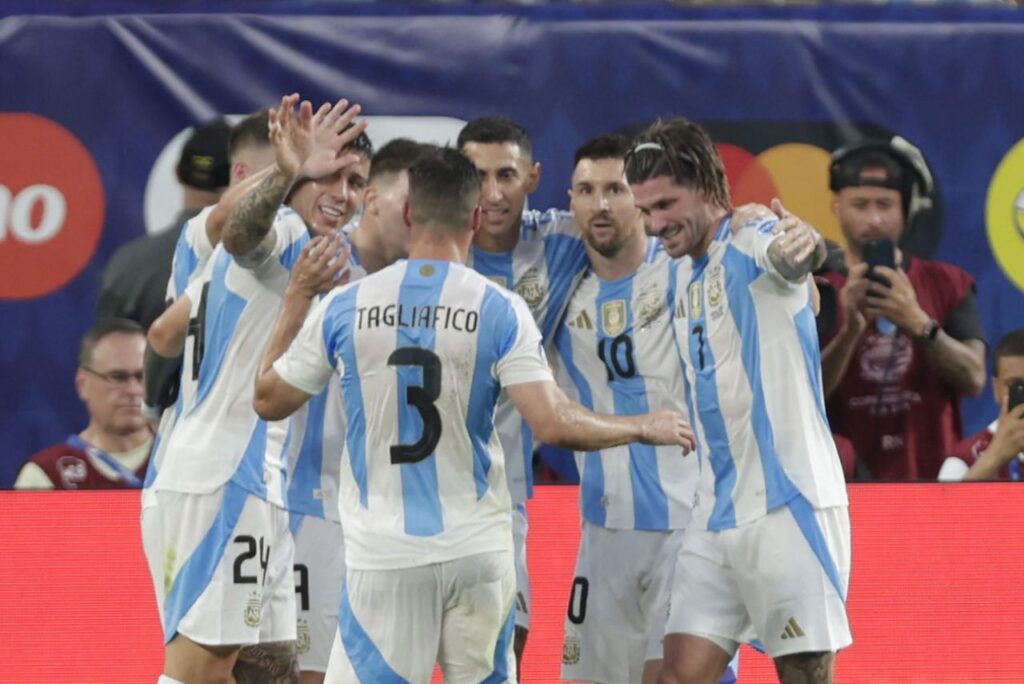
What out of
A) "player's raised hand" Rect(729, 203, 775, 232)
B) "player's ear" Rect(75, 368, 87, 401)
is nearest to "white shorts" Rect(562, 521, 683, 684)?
"player's raised hand" Rect(729, 203, 775, 232)

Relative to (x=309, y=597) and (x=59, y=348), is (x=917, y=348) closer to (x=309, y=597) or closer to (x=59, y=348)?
(x=309, y=597)

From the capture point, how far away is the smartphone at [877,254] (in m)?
7.39

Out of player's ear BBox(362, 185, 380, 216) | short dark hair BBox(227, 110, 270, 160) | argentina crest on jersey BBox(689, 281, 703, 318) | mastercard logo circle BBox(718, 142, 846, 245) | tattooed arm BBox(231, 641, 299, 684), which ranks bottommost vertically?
tattooed arm BBox(231, 641, 299, 684)

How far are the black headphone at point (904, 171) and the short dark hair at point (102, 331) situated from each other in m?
2.99

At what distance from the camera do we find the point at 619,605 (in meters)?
6.05

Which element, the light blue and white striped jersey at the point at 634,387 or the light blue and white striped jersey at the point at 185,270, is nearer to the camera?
the light blue and white striped jersey at the point at 185,270

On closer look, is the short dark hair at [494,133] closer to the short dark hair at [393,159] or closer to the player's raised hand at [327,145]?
the short dark hair at [393,159]

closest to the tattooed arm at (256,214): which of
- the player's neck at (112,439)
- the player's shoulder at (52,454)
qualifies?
the player's neck at (112,439)

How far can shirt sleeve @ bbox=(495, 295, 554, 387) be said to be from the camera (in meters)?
4.60

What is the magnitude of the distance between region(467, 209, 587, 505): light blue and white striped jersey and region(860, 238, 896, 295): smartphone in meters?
1.71

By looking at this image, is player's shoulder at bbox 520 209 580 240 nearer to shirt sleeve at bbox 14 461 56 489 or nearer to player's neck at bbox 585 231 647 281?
player's neck at bbox 585 231 647 281

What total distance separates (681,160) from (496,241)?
3.47 ft

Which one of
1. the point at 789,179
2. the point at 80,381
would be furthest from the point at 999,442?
the point at 80,381

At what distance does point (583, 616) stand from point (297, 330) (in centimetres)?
181
